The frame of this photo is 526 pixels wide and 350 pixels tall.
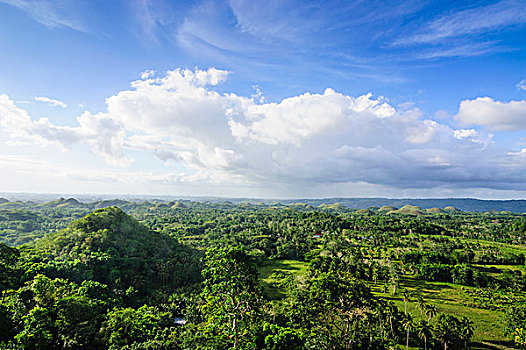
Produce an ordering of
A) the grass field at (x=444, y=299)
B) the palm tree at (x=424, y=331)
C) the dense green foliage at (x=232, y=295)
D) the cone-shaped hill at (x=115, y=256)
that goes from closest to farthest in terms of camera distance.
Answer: the dense green foliage at (x=232, y=295) → the palm tree at (x=424, y=331) → the grass field at (x=444, y=299) → the cone-shaped hill at (x=115, y=256)

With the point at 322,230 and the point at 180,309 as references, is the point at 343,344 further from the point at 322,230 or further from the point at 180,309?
the point at 322,230

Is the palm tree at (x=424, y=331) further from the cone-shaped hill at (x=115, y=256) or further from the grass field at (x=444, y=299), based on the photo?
the cone-shaped hill at (x=115, y=256)

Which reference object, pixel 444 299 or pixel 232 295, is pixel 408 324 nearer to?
pixel 444 299

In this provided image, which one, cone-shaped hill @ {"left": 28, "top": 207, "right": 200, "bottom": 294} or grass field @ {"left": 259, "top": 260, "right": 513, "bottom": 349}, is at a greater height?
cone-shaped hill @ {"left": 28, "top": 207, "right": 200, "bottom": 294}

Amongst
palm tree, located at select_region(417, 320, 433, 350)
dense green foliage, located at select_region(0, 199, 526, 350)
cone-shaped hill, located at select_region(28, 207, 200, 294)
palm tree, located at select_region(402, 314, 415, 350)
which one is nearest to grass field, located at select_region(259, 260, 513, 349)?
dense green foliage, located at select_region(0, 199, 526, 350)

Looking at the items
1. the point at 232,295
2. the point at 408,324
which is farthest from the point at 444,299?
the point at 232,295

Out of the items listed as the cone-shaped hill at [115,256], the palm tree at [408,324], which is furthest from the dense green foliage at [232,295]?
the palm tree at [408,324]

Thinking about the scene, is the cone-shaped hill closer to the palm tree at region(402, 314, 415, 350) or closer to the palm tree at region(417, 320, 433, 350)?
the palm tree at region(402, 314, 415, 350)

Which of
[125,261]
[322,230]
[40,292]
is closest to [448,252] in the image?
[322,230]
